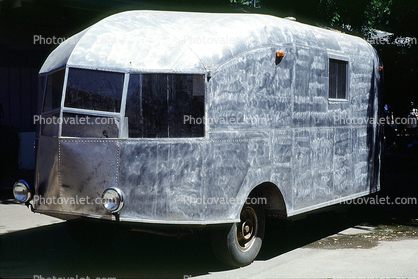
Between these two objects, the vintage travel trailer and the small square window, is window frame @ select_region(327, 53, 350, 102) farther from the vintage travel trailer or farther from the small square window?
the vintage travel trailer

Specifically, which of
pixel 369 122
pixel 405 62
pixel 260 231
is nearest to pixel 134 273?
pixel 260 231

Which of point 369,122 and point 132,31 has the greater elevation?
point 132,31

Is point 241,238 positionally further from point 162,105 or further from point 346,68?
point 346,68

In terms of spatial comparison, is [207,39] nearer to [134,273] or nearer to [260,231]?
[260,231]

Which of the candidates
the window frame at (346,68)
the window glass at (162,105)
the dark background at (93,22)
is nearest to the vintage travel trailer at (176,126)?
the window glass at (162,105)

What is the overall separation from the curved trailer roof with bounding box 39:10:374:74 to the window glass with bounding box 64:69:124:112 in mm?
90

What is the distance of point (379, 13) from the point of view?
1411cm

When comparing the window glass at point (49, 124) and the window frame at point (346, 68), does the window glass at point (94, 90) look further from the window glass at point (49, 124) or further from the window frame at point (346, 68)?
the window frame at point (346, 68)

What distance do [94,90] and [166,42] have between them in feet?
3.14

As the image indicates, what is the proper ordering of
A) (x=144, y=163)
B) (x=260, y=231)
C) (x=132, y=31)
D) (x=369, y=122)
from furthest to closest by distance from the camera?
(x=369, y=122)
(x=260, y=231)
(x=132, y=31)
(x=144, y=163)

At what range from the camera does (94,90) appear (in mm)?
5469

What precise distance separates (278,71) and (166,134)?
1.78m

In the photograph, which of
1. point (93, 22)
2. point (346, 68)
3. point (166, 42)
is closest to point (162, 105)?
point (166, 42)

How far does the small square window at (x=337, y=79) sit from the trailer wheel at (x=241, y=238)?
2214mm
